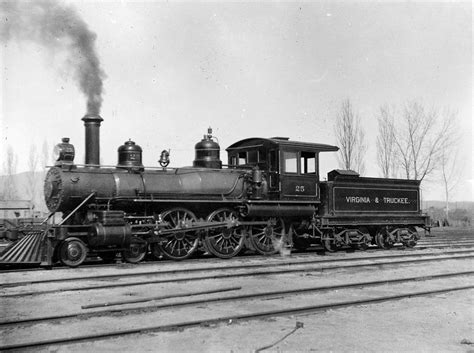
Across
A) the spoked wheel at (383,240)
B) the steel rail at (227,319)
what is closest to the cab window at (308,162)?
the spoked wheel at (383,240)

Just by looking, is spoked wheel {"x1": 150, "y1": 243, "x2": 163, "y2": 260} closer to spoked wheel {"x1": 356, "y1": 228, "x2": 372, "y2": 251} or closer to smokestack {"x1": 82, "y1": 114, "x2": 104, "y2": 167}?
smokestack {"x1": 82, "y1": 114, "x2": 104, "y2": 167}

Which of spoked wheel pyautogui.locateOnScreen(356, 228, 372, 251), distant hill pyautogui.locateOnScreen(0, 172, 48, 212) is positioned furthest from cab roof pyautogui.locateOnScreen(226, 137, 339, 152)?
distant hill pyautogui.locateOnScreen(0, 172, 48, 212)

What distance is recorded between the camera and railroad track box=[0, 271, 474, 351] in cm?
543

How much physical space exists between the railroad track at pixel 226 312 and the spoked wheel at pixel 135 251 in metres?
4.70

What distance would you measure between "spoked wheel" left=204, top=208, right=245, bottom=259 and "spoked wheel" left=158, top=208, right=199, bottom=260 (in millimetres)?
368

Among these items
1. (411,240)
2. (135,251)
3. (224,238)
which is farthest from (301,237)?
(135,251)

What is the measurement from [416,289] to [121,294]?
4.61 m

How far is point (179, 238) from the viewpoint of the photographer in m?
12.3

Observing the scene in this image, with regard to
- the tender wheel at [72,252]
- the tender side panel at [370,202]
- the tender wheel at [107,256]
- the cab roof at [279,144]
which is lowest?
the tender wheel at [107,256]

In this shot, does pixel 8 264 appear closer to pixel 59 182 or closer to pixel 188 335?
pixel 59 182

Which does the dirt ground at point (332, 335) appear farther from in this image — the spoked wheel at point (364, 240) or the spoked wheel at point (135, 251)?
the spoked wheel at point (364, 240)

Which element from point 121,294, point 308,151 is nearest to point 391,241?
point 308,151

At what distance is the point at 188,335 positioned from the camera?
5.56 meters

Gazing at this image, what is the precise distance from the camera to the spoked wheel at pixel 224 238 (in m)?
12.7
